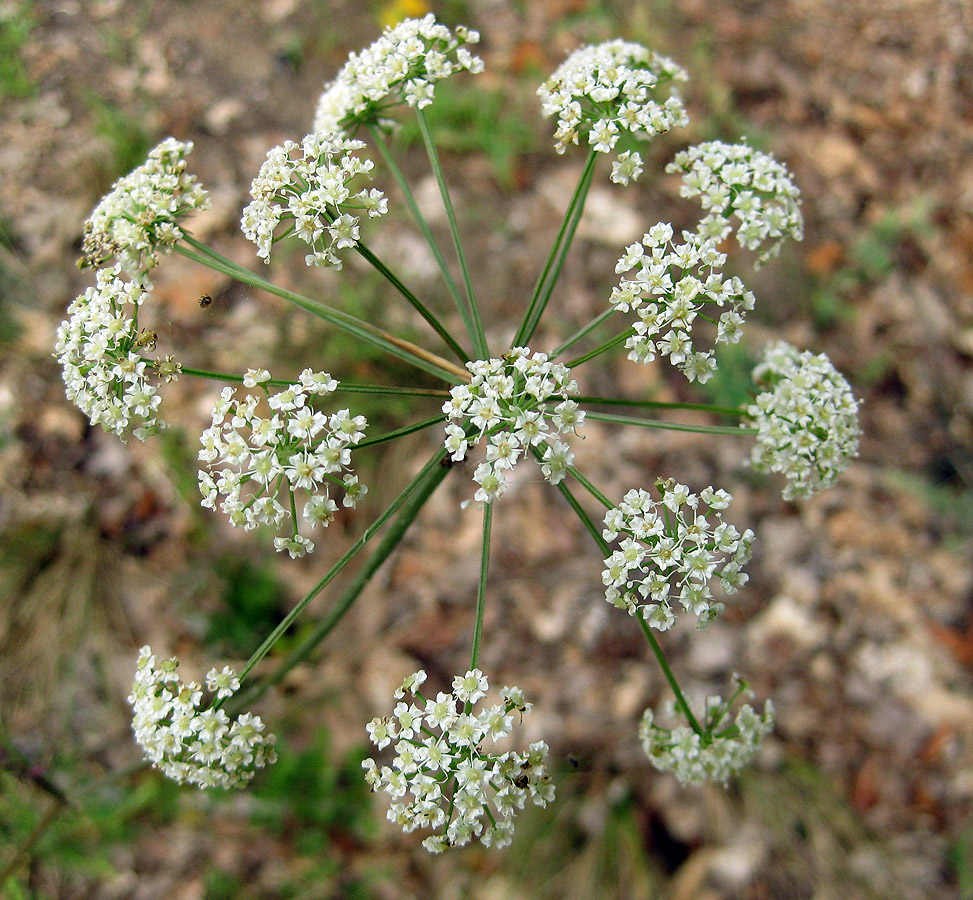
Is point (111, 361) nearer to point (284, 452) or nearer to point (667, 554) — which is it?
point (284, 452)

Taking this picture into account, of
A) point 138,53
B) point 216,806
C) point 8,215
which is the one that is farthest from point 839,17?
point 216,806

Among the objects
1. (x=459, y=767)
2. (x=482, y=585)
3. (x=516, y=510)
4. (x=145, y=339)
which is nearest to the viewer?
(x=459, y=767)

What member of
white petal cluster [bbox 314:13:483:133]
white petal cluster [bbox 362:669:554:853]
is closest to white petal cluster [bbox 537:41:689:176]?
white petal cluster [bbox 314:13:483:133]

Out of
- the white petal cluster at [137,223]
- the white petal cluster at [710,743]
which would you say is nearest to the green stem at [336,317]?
the white petal cluster at [137,223]

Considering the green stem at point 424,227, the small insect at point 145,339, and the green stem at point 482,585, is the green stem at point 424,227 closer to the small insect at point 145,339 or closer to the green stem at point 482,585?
the green stem at point 482,585

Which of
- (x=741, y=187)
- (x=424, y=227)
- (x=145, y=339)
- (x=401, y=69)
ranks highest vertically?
(x=401, y=69)

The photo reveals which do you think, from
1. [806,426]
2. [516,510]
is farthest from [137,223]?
[516,510]

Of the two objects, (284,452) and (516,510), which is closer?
(284,452)
